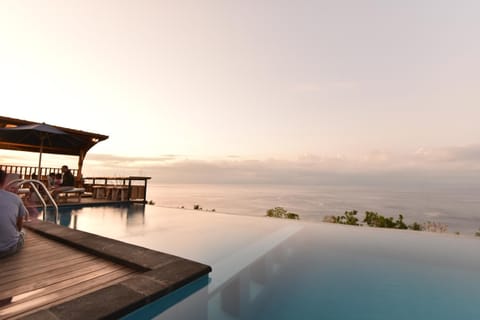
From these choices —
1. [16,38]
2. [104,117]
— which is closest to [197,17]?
[16,38]

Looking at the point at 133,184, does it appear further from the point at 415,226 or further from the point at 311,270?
the point at 415,226

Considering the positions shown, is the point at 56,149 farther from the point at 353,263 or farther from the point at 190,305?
the point at 353,263

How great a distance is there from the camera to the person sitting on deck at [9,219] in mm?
2285

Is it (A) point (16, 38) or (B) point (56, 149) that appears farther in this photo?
(B) point (56, 149)

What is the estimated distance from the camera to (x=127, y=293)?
6.14 feet

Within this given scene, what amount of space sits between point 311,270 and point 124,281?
7.46 ft

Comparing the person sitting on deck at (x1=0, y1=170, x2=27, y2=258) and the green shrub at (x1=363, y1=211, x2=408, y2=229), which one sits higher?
the person sitting on deck at (x1=0, y1=170, x2=27, y2=258)

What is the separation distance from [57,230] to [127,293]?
260cm

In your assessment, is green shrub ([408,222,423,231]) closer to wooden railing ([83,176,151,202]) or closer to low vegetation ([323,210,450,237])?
low vegetation ([323,210,450,237])

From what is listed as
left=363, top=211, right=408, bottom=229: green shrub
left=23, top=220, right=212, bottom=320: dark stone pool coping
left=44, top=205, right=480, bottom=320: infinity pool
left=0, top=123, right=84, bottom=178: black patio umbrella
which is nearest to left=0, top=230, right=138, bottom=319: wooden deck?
left=23, top=220, right=212, bottom=320: dark stone pool coping

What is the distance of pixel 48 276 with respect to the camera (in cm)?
215

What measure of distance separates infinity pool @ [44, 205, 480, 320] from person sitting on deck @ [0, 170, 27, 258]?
1.70m

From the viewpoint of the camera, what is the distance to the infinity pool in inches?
82.7

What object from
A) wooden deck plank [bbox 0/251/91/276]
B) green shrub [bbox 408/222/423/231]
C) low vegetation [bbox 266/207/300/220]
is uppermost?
wooden deck plank [bbox 0/251/91/276]
